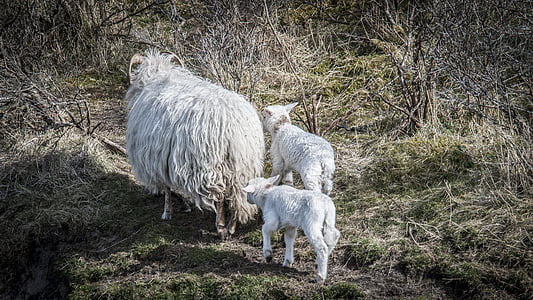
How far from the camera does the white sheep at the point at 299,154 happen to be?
5359 mm

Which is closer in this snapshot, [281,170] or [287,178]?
[281,170]

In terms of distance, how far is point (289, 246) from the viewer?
4914 mm

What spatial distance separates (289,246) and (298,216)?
0.41 metres

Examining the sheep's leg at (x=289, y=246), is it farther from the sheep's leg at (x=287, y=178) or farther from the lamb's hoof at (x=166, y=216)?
the lamb's hoof at (x=166, y=216)

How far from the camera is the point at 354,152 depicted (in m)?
6.78

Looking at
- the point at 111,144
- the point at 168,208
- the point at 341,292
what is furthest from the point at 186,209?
the point at 341,292

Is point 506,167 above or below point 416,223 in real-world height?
above

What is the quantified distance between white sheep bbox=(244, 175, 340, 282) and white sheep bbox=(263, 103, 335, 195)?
48 centimetres

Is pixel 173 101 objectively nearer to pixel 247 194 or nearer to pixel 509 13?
Answer: pixel 247 194

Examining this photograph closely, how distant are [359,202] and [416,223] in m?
0.71

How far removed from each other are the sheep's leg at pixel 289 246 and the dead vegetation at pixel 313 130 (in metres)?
0.14

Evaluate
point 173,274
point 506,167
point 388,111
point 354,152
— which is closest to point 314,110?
point 354,152

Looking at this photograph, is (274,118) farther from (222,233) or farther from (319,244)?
(319,244)

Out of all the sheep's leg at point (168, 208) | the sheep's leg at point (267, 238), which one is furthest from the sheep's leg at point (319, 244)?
the sheep's leg at point (168, 208)
